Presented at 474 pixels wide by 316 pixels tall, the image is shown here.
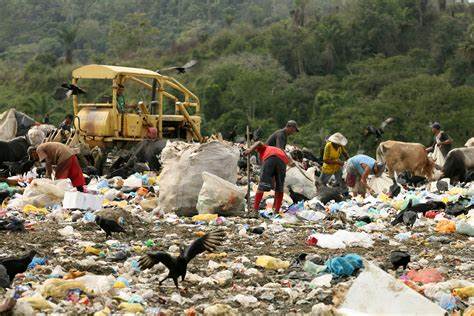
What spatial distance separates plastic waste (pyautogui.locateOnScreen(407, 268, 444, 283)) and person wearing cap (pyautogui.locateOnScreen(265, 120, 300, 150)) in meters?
4.46

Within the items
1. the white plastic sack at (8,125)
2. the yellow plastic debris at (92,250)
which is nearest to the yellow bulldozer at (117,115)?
the white plastic sack at (8,125)

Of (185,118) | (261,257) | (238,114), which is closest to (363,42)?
(238,114)

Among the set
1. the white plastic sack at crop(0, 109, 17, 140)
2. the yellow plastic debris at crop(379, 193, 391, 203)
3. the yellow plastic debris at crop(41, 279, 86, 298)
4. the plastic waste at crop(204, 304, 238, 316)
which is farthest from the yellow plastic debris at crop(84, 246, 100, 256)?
the white plastic sack at crop(0, 109, 17, 140)

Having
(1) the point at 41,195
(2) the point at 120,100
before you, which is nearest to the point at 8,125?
(2) the point at 120,100

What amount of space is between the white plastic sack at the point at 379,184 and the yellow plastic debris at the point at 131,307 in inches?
264

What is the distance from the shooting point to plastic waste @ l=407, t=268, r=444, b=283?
5.45 m

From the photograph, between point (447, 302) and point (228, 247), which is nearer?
point (447, 302)

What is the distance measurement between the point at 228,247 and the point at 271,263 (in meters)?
0.94

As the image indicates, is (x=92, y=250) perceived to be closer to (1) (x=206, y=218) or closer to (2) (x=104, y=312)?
(2) (x=104, y=312)

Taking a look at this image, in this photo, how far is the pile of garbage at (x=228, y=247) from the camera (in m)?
4.66

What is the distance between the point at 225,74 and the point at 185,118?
28805 millimetres

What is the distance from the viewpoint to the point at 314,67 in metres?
50.2

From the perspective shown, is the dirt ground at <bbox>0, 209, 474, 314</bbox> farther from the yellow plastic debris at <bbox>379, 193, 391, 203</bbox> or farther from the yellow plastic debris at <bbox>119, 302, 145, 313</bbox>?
the yellow plastic debris at <bbox>379, 193, 391, 203</bbox>

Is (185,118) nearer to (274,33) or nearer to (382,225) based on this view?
(382,225)
